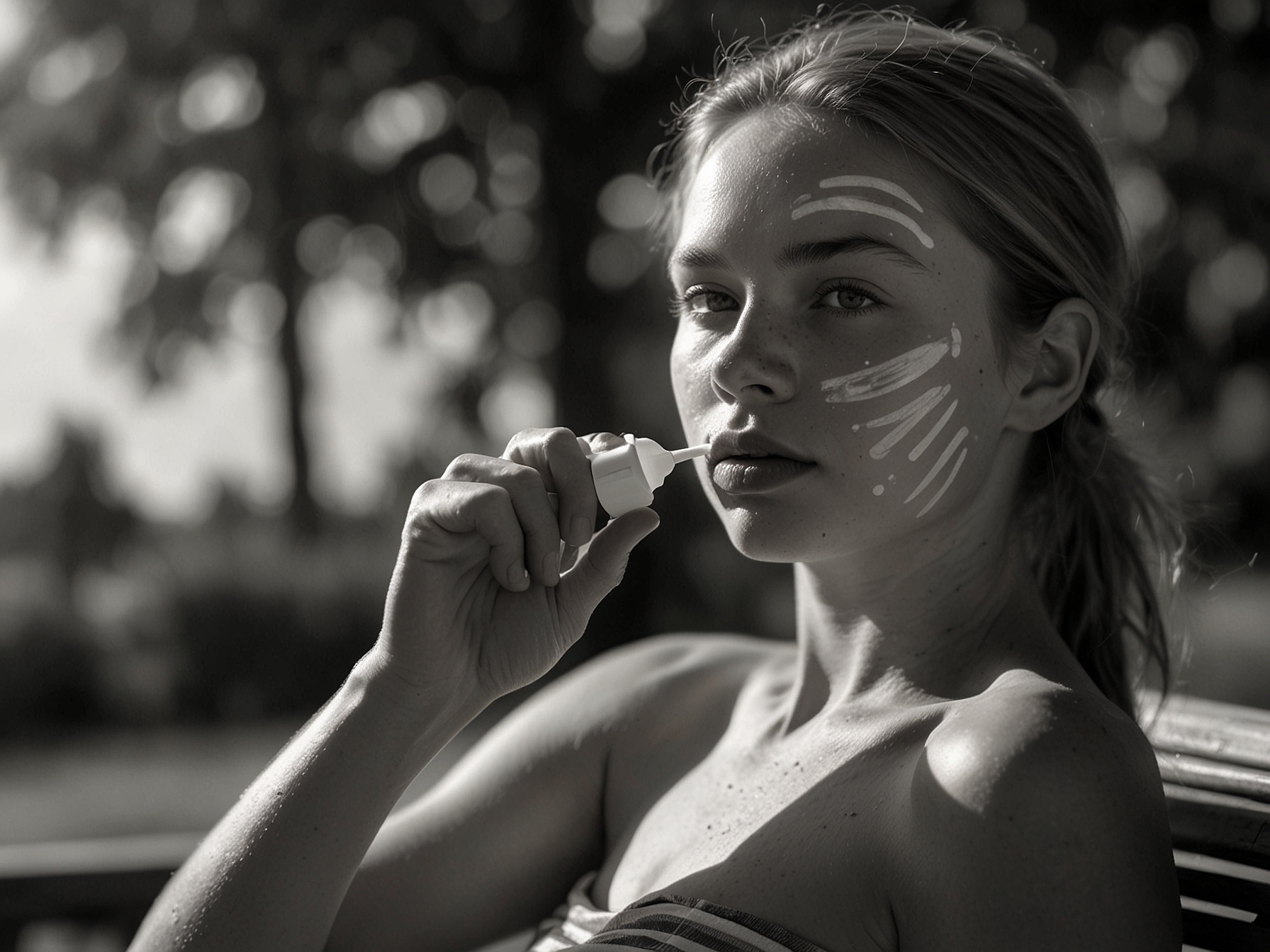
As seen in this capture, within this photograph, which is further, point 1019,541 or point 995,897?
point 1019,541

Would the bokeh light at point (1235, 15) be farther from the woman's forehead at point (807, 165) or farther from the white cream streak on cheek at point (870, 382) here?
the white cream streak on cheek at point (870, 382)

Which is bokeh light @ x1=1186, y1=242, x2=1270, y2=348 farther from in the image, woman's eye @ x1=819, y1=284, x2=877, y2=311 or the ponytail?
woman's eye @ x1=819, y1=284, x2=877, y2=311

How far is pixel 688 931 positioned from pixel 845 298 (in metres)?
0.64

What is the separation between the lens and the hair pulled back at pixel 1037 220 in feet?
4.05

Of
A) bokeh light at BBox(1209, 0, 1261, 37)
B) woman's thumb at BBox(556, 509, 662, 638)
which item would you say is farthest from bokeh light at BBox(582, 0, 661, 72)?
woman's thumb at BBox(556, 509, 662, 638)

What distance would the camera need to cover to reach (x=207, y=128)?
4.51 m

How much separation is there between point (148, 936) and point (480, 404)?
11.5ft

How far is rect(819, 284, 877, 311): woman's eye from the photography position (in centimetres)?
121

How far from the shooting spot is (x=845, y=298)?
47.9 inches

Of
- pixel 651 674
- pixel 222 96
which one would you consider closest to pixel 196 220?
pixel 222 96

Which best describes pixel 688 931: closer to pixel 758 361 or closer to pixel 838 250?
pixel 758 361

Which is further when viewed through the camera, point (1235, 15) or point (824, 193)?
point (1235, 15)

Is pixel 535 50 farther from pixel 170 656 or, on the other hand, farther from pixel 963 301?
pixel 963 301

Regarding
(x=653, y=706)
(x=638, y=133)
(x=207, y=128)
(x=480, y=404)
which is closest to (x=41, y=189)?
(x=207, y=128)
